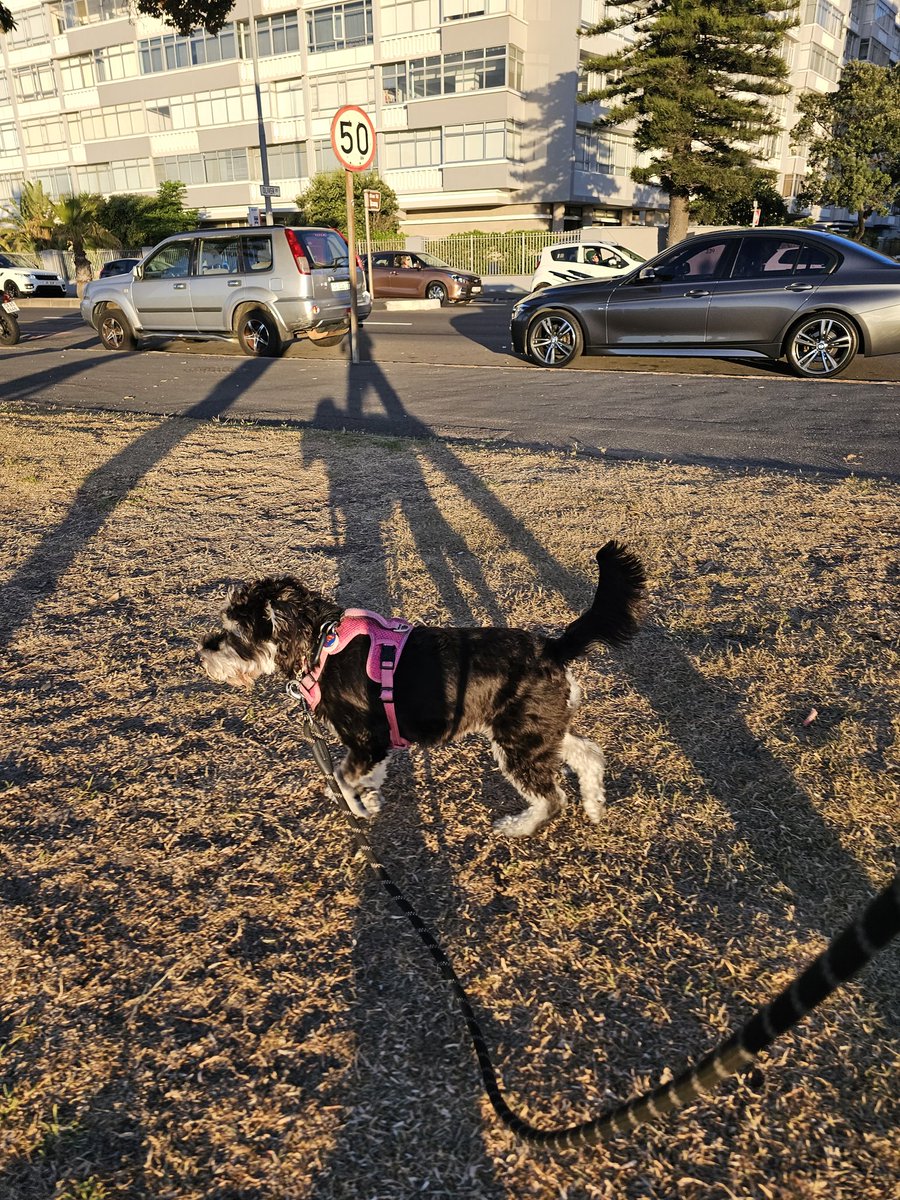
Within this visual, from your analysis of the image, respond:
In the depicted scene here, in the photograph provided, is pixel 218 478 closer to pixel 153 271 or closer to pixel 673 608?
pixel 673 608

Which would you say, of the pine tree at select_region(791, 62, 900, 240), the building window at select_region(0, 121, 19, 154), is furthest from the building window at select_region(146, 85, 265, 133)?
the pine tree at select_region(791, 62, 900, 240)

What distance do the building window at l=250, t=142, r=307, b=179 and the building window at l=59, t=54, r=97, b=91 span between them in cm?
1594

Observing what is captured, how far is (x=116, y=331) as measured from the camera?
16266mm

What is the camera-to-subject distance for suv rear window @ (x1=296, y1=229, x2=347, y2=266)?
14.0 metres

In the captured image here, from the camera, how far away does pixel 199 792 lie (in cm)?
293

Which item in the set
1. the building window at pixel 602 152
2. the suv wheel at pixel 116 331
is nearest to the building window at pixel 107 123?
the building window at pixel 602 152

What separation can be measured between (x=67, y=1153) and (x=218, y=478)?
5.69 metres

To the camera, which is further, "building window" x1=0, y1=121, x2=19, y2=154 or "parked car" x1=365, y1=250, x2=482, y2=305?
"building window" x1=0, y1=121, x2=19, y2=154

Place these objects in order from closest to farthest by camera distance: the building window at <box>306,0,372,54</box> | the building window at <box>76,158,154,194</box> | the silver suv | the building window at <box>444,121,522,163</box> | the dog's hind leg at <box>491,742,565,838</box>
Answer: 1. the dog's hind leg at <box>491,742,565,838</box>
2. the silver suv
3. the building window at <box>444,121,522,163</box>
4. the building window at <box>306,0,372,54</box>
5. the building window at <box>76,158,154,194</box>

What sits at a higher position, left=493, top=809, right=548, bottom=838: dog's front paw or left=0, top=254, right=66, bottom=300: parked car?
left=0, top=254, right=66, bottom=300: parked car

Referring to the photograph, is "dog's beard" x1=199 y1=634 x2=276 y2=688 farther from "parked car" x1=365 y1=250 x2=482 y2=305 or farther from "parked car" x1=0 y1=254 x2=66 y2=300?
"parked car" x1=0 y1=254 x2=66 y2=300

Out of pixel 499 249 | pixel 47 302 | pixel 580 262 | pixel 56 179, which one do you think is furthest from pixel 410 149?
pixel 56 179

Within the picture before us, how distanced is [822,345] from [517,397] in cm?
430

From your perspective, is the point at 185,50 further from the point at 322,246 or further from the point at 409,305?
the point at 322,246
